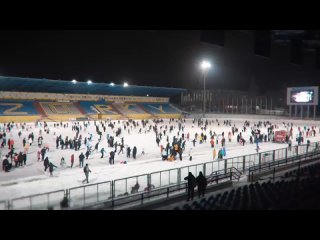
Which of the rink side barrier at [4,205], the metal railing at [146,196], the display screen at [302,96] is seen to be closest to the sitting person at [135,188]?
the metal railing at [146,196]

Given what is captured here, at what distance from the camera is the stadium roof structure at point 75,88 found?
50081 millimetres

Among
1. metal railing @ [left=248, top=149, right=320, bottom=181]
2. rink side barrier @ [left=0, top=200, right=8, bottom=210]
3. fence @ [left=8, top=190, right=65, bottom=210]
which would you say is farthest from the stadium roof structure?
metal railing @ [left=248, top=149, right=320, bottom=181]

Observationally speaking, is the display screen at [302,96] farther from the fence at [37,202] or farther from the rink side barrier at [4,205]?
the rink side barrier at [4,205]

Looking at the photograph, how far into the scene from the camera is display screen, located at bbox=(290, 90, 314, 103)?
48.2 metres

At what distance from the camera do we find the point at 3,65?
4509 cm

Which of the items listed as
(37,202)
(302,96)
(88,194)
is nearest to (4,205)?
(37,202)

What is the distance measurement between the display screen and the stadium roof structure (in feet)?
91.4

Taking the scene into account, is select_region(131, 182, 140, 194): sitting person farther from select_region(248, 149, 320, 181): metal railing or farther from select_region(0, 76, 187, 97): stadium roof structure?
select_region(0, 76, 187, 97): stadium roof structure

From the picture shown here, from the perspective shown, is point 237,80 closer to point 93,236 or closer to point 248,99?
point 248,99

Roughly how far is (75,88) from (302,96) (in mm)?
41111

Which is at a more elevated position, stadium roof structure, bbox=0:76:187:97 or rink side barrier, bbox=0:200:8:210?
stadium roof structure, bbox=0:76:187:97

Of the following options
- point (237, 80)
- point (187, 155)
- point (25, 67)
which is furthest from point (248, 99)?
point (187, 155)

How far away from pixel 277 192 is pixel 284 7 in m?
5.54

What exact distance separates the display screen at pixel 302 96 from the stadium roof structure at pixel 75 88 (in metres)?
27.8
